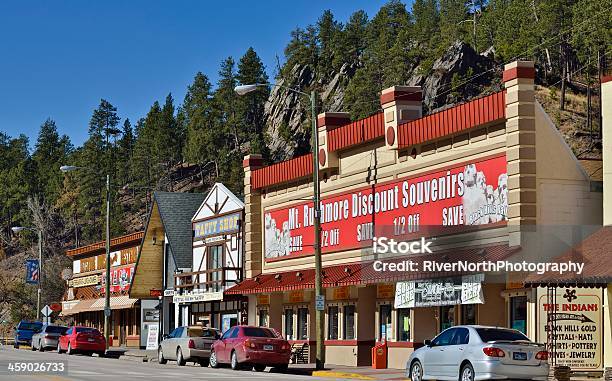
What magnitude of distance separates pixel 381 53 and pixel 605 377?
108984 mm

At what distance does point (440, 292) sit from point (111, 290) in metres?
41.0

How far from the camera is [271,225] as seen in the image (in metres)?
47.4

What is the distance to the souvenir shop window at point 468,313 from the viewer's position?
3338 centimetres

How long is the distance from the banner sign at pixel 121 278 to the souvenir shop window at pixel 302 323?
884 inches

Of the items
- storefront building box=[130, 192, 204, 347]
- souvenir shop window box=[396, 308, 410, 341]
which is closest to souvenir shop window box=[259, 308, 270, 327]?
souvenir shop window box=[396, 308, 410, 341]

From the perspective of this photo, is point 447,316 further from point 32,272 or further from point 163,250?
point 32,272

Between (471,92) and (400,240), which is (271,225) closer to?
(400,240)

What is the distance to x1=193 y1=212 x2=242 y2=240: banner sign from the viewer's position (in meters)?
51.3

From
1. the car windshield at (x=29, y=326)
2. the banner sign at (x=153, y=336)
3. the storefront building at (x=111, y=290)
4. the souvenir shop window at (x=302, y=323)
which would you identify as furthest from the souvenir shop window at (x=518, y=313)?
the car windshield at (x=29, y=326)

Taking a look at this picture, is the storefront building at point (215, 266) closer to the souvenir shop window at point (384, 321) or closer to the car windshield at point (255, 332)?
the souvenir shop window at point (384, 321)

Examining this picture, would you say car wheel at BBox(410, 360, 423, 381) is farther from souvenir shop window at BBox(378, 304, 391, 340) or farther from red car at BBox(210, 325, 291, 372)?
souvenir shop window at BBox(378, 304, 391, 340)

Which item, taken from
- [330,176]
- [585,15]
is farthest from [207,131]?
[330,176]

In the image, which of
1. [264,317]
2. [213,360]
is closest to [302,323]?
[264,317]

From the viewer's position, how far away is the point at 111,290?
7100 cm
